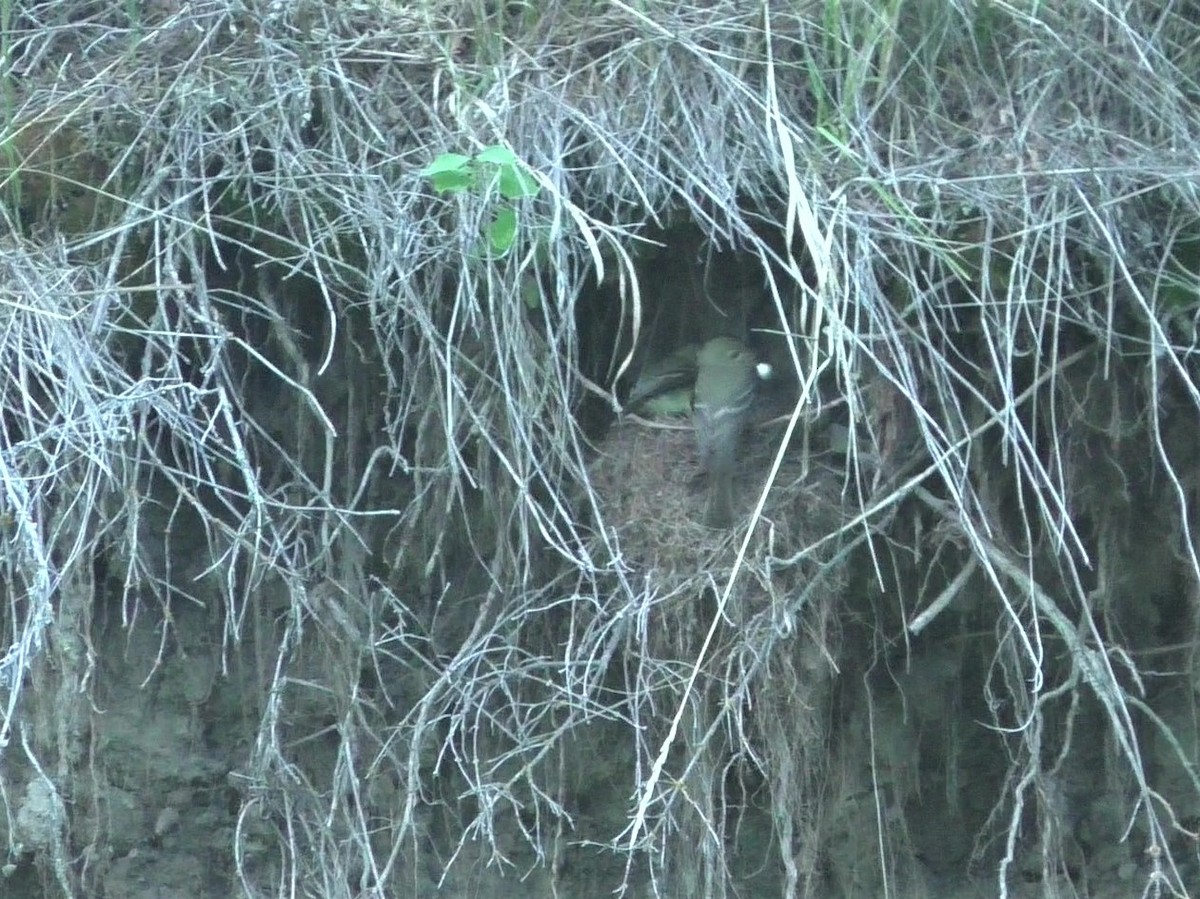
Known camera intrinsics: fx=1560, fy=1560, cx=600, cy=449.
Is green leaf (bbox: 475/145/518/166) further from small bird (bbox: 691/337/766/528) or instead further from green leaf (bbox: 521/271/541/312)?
small bird (bbox: 691/337/766/528)

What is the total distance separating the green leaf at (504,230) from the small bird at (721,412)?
0.43 m

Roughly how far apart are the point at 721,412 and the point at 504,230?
0.48 m

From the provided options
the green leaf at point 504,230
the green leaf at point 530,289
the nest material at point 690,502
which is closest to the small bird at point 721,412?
the nest material at point 690,502

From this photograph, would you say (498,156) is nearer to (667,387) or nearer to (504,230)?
(504,230)

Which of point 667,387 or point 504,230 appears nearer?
point 504,230

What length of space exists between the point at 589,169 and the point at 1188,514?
3.49 ft

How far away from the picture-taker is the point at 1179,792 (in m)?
2.58

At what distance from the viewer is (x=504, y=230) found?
2.14m

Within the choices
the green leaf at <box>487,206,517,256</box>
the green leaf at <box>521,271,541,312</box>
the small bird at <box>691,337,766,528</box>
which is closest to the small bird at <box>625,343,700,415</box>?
the small bird at <box>691,337,766,528</box>

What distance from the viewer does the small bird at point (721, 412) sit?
2.34 m

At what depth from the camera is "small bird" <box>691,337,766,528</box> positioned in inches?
92.3

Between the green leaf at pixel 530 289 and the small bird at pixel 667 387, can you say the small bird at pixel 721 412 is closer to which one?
the small bird at pixel 667 387

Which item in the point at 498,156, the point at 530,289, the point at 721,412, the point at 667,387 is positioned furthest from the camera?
the point at 667,387

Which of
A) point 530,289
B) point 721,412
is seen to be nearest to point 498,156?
point 530,289
